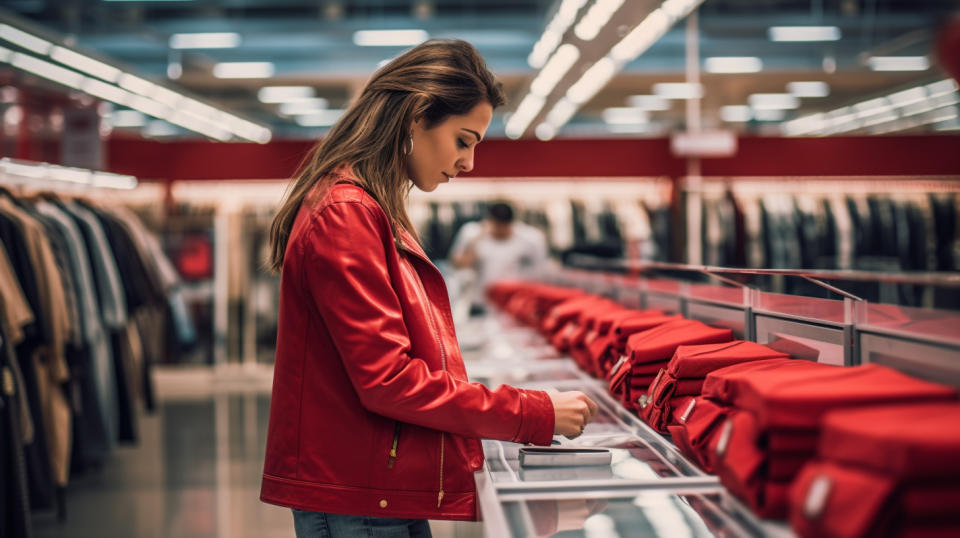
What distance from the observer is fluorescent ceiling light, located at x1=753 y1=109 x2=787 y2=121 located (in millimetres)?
15677

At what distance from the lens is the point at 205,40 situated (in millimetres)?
10203

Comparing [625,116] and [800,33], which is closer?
[800,33]

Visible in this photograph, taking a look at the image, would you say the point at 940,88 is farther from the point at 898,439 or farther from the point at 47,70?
the point at 898,439

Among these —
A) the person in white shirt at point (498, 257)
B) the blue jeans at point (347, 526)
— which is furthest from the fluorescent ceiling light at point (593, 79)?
the blue jeans at point (347, 526)

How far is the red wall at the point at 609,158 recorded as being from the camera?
10180 millimetres

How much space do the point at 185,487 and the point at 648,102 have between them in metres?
10.5

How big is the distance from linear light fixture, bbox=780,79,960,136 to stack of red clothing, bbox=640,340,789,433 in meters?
7.41

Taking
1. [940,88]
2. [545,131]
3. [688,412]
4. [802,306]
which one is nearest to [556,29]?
[802,306]

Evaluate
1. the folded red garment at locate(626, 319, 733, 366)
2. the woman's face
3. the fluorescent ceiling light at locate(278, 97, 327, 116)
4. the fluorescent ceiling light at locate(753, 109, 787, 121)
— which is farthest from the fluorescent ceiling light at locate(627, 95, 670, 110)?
the woman's face

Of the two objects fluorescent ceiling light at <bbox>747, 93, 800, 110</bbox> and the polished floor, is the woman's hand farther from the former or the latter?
fluorescent ceiling light at <bbox>747, 93, 800, 110</bbox>

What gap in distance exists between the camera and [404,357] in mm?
1405

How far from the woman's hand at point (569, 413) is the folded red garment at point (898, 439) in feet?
1.81

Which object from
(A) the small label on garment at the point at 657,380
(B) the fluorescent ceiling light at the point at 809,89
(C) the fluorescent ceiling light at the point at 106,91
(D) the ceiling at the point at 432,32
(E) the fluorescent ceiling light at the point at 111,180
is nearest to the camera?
(A) the small label on garment at the point at 657,380

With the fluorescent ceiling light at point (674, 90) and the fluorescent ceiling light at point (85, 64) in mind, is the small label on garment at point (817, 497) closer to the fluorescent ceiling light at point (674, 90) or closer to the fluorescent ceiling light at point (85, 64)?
the fluorescent ceiling light at point (85, 64)
